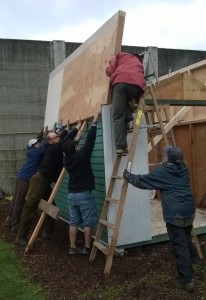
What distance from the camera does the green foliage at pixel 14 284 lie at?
480 centimetres

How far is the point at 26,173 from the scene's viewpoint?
7.80 metres

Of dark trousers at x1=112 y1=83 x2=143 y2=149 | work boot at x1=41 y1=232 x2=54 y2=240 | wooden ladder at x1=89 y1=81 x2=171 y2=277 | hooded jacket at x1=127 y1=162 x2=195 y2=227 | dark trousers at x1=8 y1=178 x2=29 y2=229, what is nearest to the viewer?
hooded jacket at x1=127 y1=162 x2=195 y2=227

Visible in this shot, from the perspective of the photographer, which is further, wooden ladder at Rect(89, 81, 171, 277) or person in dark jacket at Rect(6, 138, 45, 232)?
person in dark jacket at Rect(6, 138, 45, 232)

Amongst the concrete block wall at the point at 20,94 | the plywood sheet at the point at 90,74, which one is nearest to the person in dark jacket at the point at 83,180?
the plywood sheet at the point at 90,74

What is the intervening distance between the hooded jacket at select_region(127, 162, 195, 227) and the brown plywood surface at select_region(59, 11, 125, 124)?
1715 millimetres

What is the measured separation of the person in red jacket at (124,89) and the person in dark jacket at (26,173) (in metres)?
2.58

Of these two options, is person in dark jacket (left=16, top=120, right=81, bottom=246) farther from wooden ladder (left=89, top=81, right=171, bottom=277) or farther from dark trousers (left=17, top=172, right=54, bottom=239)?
wooden ladder (left=89, top=81, right=171, bottom=277)

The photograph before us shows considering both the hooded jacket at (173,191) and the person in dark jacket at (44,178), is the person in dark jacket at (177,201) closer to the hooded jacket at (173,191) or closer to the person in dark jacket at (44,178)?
the hooded jacket at (173,191)

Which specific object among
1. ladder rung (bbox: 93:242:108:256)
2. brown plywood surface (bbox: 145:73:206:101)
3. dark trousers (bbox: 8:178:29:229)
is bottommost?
ladder rung (bbox: 93:242:108:256)

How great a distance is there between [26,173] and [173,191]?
3.99 meters

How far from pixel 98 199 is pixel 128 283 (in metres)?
1.81

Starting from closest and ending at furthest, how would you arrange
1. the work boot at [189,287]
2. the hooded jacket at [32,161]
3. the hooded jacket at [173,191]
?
the work boot at [189,287] < the hooded jacket at [173,191] < the hooded jacket at [32,161]

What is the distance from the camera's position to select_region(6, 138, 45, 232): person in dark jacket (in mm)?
7684

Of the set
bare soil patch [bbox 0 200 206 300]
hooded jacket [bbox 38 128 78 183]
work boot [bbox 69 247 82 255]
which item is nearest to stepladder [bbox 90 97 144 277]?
bare soil patch [bbox 0 200 206 300]
